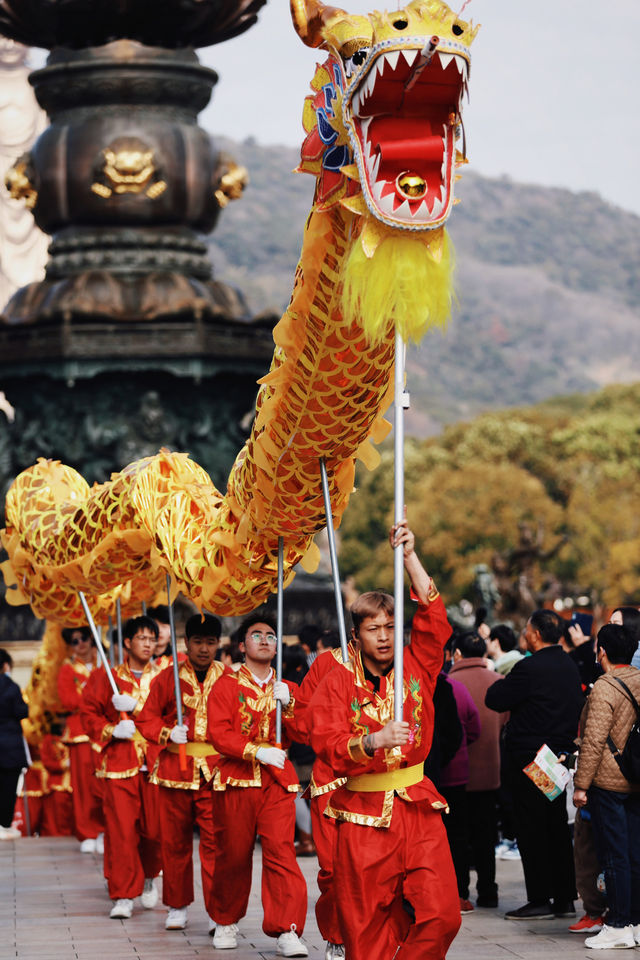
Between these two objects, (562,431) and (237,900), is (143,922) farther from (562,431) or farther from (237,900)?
(562,431)

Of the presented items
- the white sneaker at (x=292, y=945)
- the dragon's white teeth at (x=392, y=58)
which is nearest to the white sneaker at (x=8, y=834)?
the white sneaker at (x=292, y=945)

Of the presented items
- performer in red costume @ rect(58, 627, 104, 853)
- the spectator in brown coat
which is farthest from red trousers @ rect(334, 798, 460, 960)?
performer in red costume @ rect(58, 627, 104, 853)

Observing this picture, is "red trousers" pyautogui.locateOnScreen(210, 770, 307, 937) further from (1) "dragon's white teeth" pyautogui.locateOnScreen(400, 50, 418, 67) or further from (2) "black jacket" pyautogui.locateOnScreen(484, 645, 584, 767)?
(1) "dragon's white teeth" pyautogui.locateOnScreen(400, 50, 418, 67)

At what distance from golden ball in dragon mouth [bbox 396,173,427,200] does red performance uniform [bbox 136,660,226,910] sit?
430cm

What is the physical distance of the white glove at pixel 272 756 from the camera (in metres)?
8.85

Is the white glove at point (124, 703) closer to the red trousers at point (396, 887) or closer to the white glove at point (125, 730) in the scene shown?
the white glove at point (125, 730)

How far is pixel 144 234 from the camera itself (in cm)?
2084

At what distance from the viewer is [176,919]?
390 inches

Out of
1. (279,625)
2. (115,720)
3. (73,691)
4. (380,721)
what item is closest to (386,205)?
(380,721)

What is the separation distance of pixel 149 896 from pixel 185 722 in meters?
1.41

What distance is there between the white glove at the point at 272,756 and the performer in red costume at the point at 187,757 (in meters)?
0.96

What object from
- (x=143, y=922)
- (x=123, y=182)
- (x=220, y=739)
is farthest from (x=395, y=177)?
(x=123, y=182)

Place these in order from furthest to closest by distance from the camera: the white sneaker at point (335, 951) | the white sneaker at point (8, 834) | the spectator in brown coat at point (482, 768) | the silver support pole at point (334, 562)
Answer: the white sneaker at point (8, 834) < the spectator in brown coat at point (482, 768) < the white sneaker at point (335, 951) < the silver support pole at point (334, 562)

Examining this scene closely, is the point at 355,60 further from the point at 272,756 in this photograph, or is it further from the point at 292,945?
the point at 292,945
